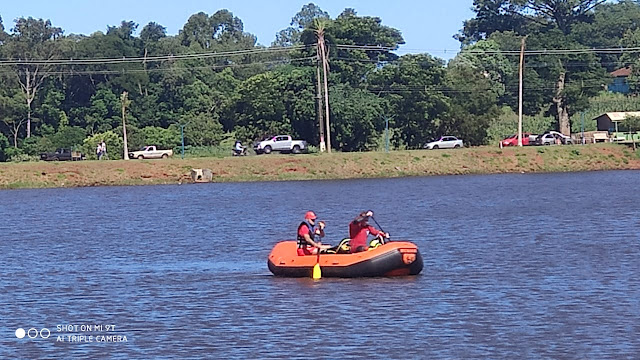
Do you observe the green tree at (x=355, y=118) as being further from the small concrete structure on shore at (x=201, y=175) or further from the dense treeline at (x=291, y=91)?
the small concrete structure on shore at (x=201, y=175)

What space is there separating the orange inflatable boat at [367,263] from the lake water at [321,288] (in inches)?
10.5

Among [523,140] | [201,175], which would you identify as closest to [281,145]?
[201,175]

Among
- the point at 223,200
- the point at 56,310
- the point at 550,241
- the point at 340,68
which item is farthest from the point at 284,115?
the point at 56,310

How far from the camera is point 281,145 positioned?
91375mm

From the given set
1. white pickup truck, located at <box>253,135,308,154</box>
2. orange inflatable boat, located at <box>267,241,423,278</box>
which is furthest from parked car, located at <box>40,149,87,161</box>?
orange inflatable boat, located at <box>267,241,423,278</box>

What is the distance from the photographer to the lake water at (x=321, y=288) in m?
22.0

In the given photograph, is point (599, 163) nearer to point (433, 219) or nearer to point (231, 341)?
point (433, 219)

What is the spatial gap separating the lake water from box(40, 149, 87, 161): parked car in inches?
1505

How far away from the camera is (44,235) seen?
45.5m

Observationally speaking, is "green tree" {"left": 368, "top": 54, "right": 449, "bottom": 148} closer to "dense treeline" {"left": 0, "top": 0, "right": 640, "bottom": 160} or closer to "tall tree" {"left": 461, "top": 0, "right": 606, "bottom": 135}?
"dense treeline" {"left": 0, "top": 0, "right": 640, "bottom": 160}

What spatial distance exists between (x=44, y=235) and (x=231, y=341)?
25.0m

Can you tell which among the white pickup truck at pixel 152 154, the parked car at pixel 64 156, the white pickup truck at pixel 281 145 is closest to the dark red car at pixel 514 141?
the white pickup truck at pixel 281 145

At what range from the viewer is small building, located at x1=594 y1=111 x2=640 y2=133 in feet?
329

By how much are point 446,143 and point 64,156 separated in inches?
1240
